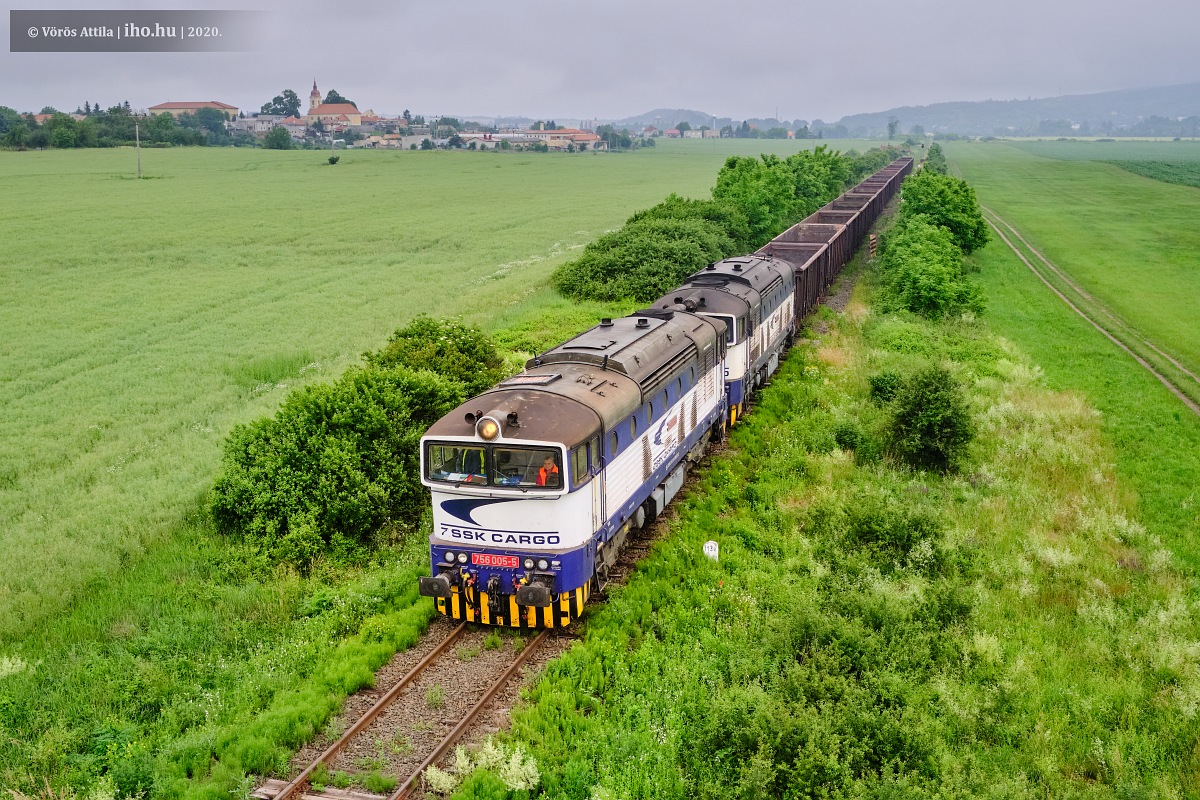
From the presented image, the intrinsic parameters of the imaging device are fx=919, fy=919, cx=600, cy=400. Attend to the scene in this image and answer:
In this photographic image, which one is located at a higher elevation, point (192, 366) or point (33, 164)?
point (33, 164)

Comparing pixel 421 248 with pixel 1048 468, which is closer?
pixel 1048 468

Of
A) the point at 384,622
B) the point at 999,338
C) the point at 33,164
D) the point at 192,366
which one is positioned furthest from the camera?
the point at 33,164

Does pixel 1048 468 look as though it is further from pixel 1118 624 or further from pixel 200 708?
pixel 200 708

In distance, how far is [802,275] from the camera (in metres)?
36.8

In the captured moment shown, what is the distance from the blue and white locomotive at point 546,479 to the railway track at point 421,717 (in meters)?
0.66

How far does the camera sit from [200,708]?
13.6m

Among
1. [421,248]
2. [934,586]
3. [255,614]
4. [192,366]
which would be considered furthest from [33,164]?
[934,586]

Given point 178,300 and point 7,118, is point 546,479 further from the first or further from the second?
point 7,118

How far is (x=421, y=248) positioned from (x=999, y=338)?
4275cm

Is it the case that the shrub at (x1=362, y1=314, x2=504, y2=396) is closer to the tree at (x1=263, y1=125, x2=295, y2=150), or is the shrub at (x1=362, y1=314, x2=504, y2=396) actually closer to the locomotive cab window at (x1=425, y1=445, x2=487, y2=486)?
the locomotive cab window at (x1=425, y1=445, x2=487, y2=486)

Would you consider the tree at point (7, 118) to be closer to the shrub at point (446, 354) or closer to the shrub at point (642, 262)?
the shrub at point (642, 262)

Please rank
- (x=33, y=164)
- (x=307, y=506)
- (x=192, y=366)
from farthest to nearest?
(x=33, y=164)
(x=192, y=366)
(x=307, y=506)

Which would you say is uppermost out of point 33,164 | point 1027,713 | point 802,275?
point 33,164

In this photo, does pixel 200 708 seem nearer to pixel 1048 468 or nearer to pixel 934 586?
pixel 934 586
